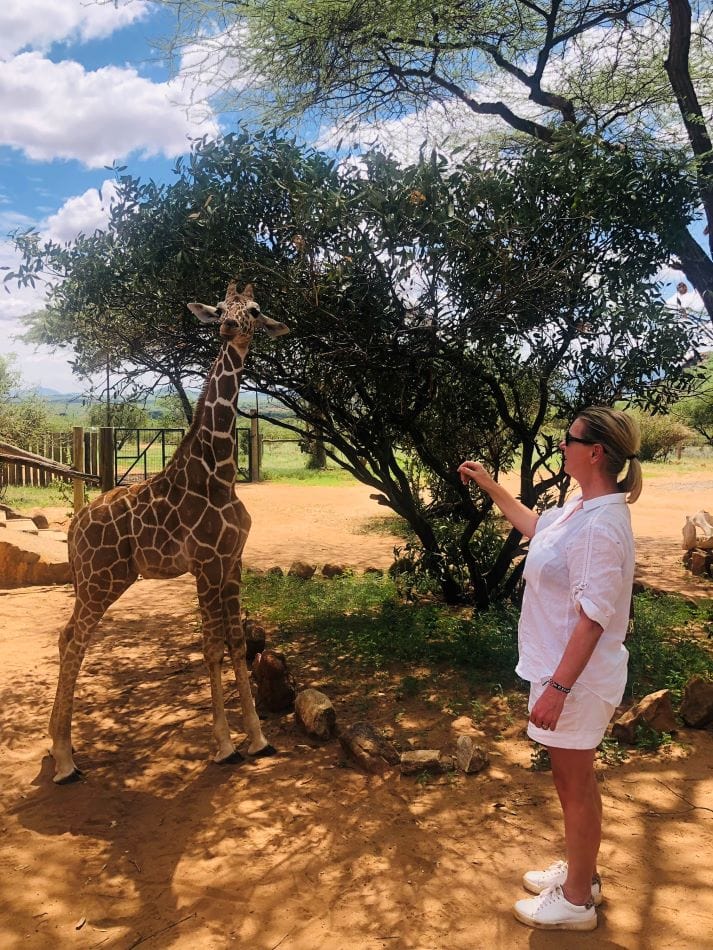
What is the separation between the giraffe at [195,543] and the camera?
4.25 metres

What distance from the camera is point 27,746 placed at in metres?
4.73

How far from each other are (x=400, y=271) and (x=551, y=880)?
3.94 m

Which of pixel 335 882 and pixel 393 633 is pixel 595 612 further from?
pixel 393 633

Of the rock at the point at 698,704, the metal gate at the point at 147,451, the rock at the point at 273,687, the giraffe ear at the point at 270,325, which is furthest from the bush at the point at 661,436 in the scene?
the giraffe ear at the point at 270,325

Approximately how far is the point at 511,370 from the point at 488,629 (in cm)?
249

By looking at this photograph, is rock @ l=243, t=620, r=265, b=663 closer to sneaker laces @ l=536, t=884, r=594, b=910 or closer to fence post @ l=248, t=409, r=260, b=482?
sneaker laces @ l=536, t=884, r=594, b=910

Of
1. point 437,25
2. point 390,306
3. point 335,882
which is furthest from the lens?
point 437,25

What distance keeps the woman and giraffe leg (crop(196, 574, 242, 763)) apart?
215 cm

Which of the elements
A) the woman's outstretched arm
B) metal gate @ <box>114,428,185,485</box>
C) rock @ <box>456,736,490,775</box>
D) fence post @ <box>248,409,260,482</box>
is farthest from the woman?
fence post @ <box>248,409,260,482</box>

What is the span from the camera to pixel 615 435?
2629mm

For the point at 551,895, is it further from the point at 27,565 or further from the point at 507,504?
the point at 27,565

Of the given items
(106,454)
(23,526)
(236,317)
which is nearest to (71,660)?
(236,317)

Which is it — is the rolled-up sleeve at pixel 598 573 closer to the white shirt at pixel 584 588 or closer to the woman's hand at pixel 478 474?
the white shirt at pixel 584 588

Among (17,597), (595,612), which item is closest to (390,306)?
(595,612)
